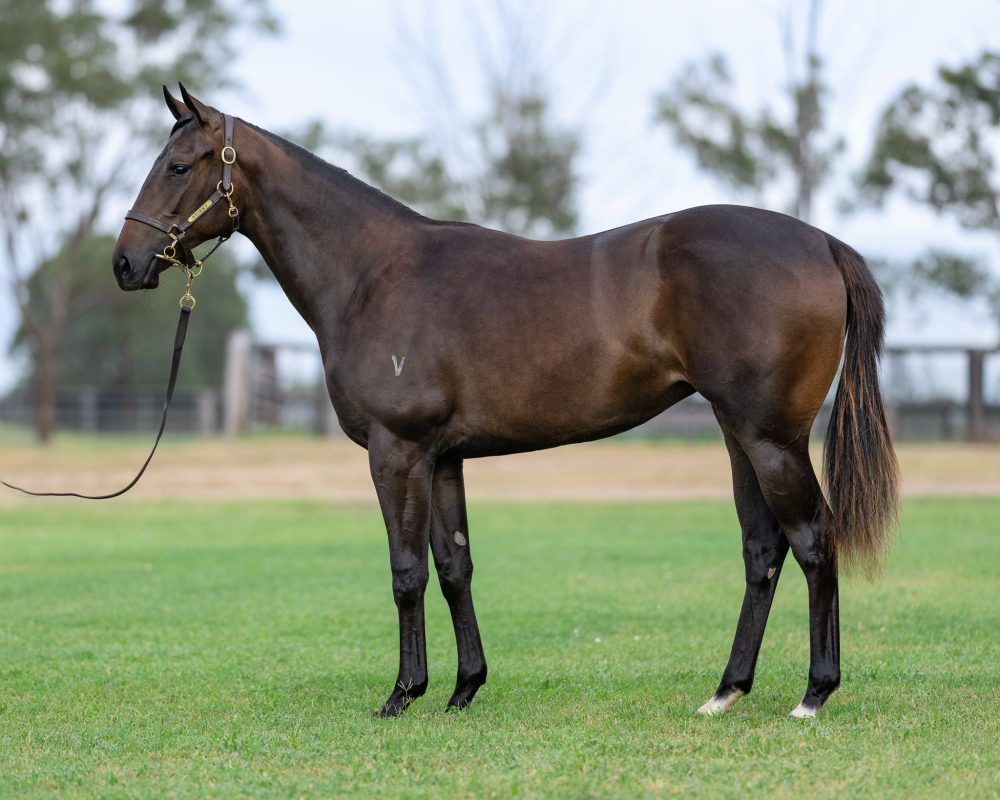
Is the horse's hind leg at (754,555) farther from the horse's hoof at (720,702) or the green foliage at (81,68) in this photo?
the green foliage at (81,68)

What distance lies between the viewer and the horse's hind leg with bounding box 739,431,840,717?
178 inches

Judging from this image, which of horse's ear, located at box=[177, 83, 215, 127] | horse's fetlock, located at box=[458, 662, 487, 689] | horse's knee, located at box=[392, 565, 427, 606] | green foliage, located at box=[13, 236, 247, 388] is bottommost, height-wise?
horse's fetlock, located at box=[458, 662, 487, 689]

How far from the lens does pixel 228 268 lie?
53.6m

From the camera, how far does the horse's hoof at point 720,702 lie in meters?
4.66

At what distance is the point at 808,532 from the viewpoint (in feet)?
15.1

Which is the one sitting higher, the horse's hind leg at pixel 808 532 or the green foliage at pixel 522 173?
the green foliage at pixel 522 173

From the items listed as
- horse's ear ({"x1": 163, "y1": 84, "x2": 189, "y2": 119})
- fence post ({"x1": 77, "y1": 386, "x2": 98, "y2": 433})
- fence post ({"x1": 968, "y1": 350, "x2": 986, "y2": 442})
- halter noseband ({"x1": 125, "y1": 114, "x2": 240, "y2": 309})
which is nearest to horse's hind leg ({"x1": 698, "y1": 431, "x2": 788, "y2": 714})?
halter noseband ({"x1": 125, "y1": 114, "x2": 240, "y2": 309})

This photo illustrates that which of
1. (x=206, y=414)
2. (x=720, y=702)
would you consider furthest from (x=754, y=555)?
(x=206, y=414)

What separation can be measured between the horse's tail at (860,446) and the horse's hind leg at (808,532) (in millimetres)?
87

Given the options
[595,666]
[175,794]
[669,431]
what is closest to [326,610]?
[595,666]

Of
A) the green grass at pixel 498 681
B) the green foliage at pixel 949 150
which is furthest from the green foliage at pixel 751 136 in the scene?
the green grass at pixel 498 681

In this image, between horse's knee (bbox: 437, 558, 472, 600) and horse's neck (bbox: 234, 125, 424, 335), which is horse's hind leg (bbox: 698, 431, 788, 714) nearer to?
horse's knee (bbox: 437, 558, 472, 600)

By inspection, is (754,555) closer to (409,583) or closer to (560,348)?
(560,348)

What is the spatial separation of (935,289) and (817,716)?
22066mm
